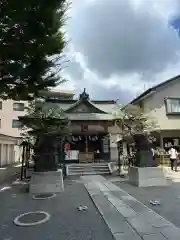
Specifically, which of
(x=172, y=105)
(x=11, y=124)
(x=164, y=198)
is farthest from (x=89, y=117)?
(x=11, y=124)

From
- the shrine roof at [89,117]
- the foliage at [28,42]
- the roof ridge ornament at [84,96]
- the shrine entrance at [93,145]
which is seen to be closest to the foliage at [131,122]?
the shrine roof at [89,117]

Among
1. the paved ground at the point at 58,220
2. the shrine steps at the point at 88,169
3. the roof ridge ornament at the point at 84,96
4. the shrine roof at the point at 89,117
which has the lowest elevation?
the paved ground at the point at 58,220

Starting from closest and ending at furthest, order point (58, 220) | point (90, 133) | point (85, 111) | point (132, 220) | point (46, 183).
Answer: point (132, 220) < point (58, 220) < point (46, 183) < point (90, 133) < point (85, 111)

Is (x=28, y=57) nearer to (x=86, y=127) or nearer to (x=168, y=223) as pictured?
(x=168, y=223)

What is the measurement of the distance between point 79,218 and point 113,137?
14304mm

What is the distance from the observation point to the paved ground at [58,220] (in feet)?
15.8

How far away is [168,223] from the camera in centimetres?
534

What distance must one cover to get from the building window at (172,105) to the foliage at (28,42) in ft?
54.4

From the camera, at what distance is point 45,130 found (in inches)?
451

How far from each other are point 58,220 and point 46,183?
404 cm

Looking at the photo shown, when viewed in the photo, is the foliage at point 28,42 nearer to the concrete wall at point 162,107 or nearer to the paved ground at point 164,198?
the paved ground at point 164,198

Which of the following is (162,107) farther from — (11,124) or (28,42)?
(11,124)

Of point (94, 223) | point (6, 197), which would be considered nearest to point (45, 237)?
point (94, 223)

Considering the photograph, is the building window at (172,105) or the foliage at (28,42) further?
the building window at (172,105)
